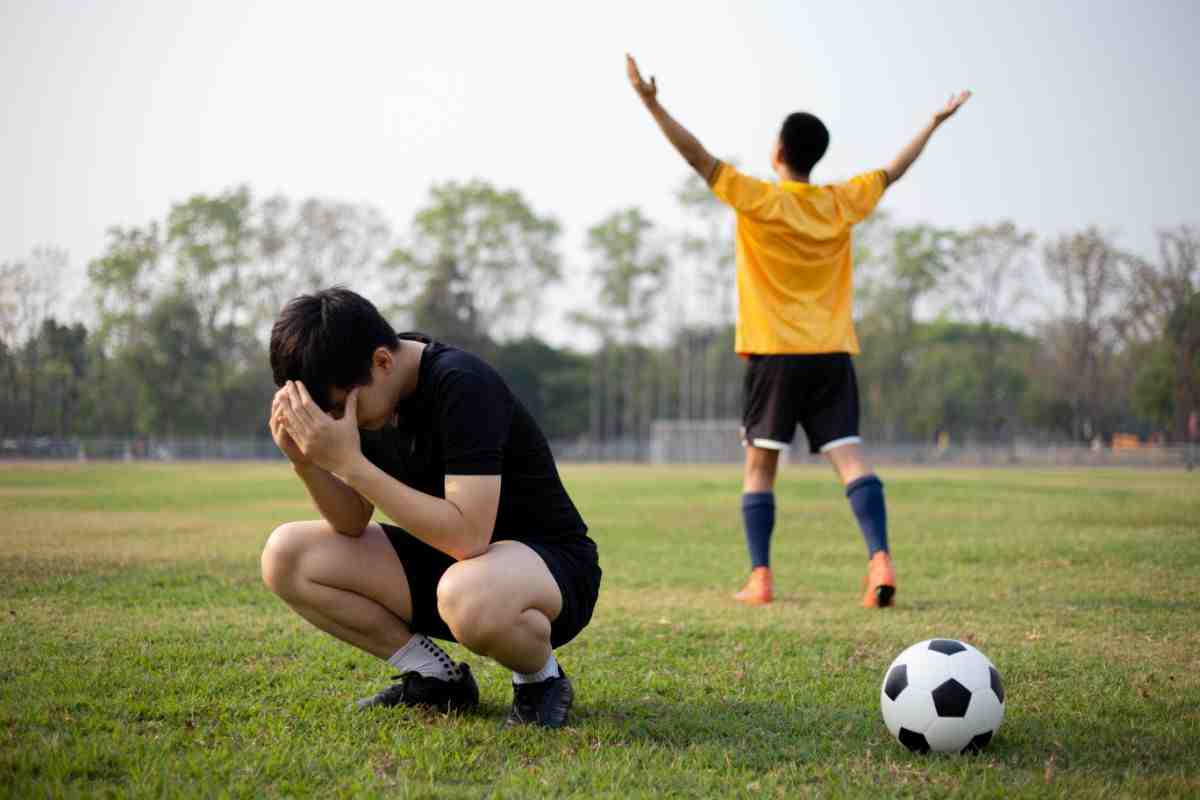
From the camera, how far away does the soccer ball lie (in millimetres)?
2986

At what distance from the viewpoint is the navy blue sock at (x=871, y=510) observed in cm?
593

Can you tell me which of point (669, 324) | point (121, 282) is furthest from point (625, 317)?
point (121, 282)

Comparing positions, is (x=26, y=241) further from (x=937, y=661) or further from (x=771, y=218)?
(x=937, y=661)

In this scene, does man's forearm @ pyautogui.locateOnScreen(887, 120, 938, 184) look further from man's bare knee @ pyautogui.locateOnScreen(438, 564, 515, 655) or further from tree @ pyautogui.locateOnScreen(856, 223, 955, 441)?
tree @ pyautogui.locateOnScreen(856, 223, 955, 441)

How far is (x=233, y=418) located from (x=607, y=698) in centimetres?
4081

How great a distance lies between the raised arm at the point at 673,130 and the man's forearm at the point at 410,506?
2.91 m

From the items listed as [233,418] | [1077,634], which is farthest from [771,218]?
[233,418]

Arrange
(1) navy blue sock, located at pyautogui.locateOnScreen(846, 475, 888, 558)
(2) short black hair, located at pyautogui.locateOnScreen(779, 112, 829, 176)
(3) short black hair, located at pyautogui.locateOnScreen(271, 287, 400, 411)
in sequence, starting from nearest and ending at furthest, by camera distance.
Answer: (3) short black hair, located at pyautogui.locateOnScreen(271, 287, 400, 411)
(1) navy blue sock, located at pyautogui.locateOnScreen(846, 475, 888, 558)
(2) short black hair, located at pyautogui.locateOnScreen(779, 112, 829, 176)

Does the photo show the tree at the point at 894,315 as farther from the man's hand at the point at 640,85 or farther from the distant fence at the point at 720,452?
the man's hand at the point at 640,85

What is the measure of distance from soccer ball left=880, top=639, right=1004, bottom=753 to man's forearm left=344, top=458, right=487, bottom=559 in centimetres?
136

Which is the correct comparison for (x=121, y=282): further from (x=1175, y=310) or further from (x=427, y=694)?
(x=1175, y=310)

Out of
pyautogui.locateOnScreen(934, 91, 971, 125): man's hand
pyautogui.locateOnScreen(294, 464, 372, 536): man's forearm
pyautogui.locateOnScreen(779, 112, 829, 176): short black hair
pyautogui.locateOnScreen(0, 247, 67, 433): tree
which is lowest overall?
pyautogui.locateOnScreen(294, 464, 372, 536): man's forearm

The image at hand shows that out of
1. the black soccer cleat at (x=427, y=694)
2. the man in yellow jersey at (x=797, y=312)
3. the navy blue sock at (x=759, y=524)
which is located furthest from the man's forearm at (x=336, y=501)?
the navy blue sock at (x=759, y=524)

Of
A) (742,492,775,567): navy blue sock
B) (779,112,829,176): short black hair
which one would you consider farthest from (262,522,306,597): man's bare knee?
(779,112,829,176): short black hair
